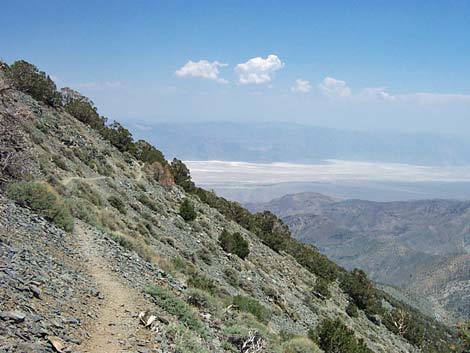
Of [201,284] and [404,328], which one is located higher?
[201,284]

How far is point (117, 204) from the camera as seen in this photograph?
23.0 m

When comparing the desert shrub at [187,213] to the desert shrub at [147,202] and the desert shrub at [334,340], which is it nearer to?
the desert shrub at [147,202]

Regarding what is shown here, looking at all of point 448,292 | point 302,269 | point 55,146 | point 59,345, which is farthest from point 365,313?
point 448,292

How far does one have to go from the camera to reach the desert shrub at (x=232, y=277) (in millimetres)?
21438

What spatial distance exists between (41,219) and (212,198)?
96.4 feet

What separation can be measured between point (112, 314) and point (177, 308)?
183 cm

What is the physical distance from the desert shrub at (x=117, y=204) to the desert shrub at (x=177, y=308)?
11180 millimetres

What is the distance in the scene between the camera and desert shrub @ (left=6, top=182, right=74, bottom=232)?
47.3 feet

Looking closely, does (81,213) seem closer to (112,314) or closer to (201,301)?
(201,301)

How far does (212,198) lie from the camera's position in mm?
43031

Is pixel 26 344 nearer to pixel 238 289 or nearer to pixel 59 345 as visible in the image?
pixel 59 345

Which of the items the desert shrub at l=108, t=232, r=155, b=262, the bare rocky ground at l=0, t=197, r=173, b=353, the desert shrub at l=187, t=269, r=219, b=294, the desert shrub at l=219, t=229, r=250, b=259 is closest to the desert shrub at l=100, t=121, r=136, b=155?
the desert shrub at l=219, t=229, r=250, b=259

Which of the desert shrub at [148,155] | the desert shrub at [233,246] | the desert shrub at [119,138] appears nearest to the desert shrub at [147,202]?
the desert shrub at [233,246]

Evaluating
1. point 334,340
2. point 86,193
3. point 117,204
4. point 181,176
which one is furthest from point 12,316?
point 181,176
